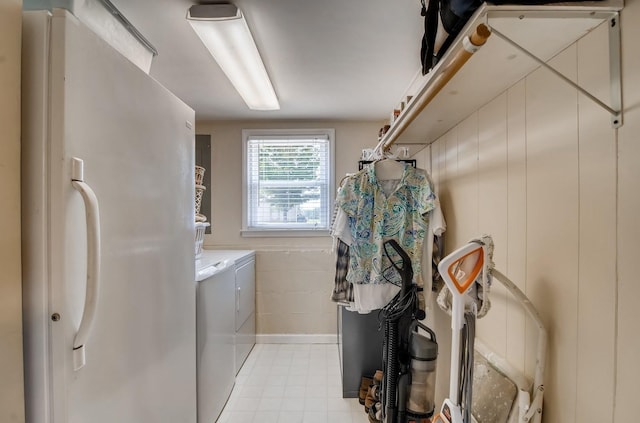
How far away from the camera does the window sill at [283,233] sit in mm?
3418

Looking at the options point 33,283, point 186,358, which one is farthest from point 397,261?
point 33,283

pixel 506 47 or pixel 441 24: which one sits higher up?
pixel 441 24

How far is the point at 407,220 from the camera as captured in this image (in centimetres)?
167

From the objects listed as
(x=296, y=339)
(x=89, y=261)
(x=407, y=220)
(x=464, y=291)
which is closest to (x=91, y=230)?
(x=89, y=261)

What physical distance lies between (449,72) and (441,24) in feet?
0.48

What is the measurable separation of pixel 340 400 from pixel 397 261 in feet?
4.27

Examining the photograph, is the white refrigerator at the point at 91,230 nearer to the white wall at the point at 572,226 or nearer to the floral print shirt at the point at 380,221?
the floral print shirt at the point at 380,221

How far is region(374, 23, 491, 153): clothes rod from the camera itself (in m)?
0.69

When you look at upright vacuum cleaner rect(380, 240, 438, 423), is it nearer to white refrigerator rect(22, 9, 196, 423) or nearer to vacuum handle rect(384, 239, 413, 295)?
vacuum handle rect(384, 239, 413, 295)

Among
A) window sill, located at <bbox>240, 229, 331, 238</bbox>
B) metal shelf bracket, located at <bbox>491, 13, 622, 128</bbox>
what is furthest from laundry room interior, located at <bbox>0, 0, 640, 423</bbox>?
window sill, located at <bbox>240, 229, 331, 238</bbox>

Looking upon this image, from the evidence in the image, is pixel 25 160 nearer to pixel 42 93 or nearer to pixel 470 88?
pixel 42 93

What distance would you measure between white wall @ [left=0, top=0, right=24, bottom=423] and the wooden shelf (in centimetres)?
99

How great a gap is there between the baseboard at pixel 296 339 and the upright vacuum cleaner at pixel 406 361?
1778 millimetres

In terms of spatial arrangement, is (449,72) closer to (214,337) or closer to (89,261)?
(89,261)
